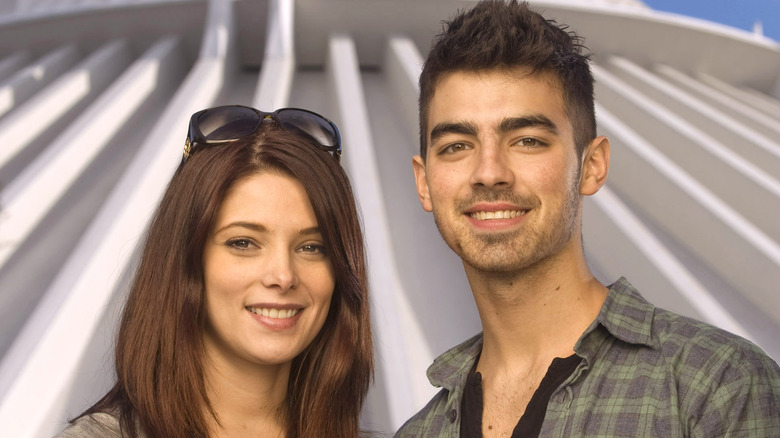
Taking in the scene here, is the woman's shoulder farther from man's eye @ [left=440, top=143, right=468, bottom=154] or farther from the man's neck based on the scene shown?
man's eye @ [left=440, top=143, right=468, bottom=154]

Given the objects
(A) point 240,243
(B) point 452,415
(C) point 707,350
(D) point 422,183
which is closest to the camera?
(C) point 707,350

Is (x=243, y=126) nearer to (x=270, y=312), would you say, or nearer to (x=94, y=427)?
(x=270, y=312)

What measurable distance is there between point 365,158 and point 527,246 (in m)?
3.73

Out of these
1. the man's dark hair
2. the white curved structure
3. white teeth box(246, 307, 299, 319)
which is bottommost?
white teeth box(246, 307, 299, 319)

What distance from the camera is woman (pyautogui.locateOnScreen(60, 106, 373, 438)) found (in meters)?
3.00

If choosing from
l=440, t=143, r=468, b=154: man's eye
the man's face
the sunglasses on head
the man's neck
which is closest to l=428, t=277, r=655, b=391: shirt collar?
the man's neck

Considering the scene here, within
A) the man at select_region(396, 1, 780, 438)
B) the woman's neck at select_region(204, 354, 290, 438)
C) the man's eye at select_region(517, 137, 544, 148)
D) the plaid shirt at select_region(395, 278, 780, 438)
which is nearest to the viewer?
the plaid shirt at select_region(395, 278, 780, 438)

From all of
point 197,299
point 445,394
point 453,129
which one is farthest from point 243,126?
point 445,394

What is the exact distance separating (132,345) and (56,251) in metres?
4.23

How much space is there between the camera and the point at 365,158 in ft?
21.3

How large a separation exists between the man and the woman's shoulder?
1133 mm

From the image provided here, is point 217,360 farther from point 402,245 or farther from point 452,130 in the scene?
point 402,245

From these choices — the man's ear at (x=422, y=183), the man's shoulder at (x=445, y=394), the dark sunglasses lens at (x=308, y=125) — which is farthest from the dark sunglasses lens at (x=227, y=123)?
the man's shoulder at (x=445, y=394)

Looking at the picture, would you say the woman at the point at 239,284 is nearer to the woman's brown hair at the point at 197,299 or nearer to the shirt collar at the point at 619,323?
the woman's brown hair at the point at 197,299
